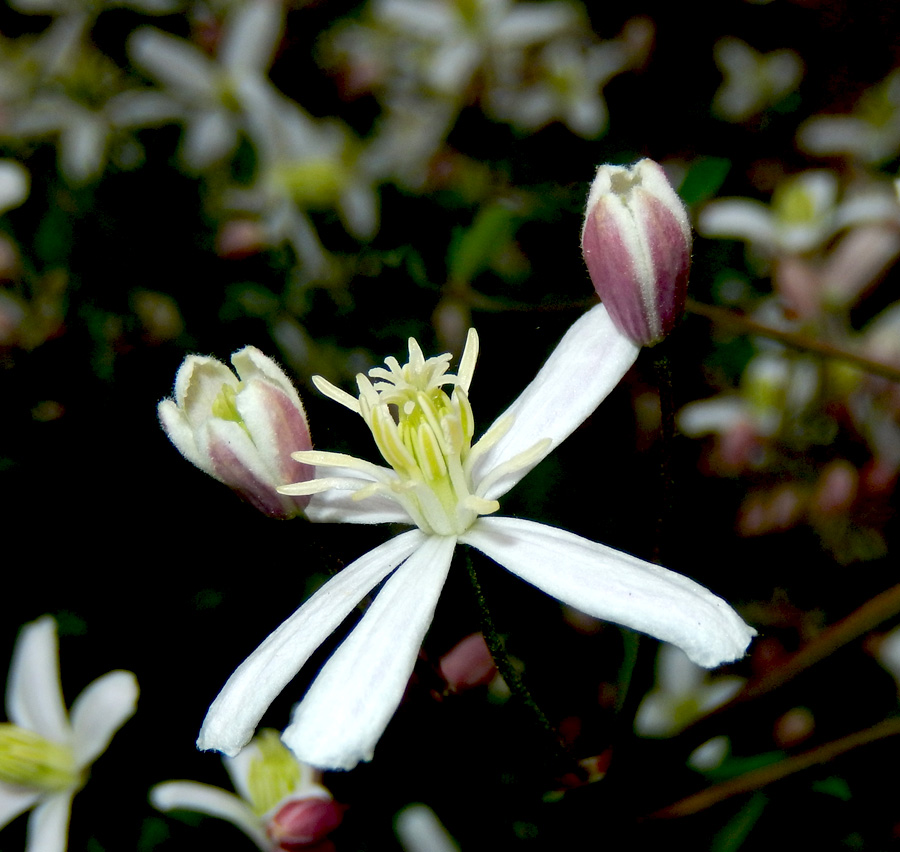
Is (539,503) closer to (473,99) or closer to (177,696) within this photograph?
(177,696)

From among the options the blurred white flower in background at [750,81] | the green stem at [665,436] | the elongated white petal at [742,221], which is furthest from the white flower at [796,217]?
the green stem at [665,436]

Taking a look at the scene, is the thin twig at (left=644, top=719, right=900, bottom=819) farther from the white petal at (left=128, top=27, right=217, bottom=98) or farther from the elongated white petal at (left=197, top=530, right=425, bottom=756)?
the white petal at (left=128, top=27, right=217, bottom=98)

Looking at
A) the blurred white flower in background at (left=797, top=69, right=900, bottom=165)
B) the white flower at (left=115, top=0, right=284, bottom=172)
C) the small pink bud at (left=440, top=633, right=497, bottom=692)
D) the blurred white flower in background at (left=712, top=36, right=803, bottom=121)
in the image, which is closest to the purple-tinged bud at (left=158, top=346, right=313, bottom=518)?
the small pink bud at (left=440, top=633, right=497, bottom=692)

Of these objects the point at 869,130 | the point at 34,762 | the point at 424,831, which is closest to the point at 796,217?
the point at 869,130

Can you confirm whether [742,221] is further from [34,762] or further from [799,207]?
[34,762]

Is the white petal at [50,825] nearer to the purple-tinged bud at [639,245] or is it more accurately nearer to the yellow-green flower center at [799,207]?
the purple-tinged bud at [639,245]

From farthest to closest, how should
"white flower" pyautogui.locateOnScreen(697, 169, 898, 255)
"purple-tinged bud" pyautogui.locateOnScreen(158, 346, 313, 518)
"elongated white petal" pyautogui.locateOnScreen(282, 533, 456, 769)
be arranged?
"white flower" pyautogui.locateOnScreen(697, 169, 898, 255) → "purple-tinged bud" pyautogui.locateOnScreen(158, 346, 313, 518) → "elongated white petal" pyautogui.locateOnScreen(282, 533, 456, 769)

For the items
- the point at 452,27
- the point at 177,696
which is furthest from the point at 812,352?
the point at 452,27
